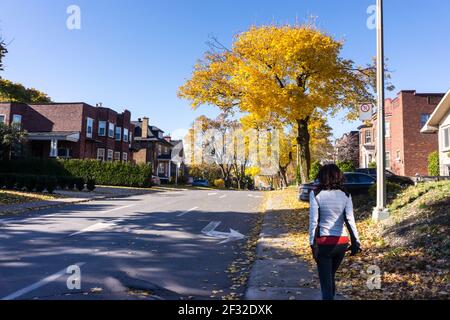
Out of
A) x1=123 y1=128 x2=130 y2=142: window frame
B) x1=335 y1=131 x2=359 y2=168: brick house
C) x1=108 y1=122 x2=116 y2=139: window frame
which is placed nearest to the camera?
x1=108 y1=122 x2=116 y2=139: window frame

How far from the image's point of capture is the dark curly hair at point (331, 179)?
460 centimetres

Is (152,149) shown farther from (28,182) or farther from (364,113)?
(364,113)

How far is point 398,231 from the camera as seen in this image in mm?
8578

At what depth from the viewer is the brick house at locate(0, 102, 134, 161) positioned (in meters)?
42.4

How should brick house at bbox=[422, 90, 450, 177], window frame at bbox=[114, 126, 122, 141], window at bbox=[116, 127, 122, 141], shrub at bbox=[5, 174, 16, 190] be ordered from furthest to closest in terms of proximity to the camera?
window at bbox=[116, 127, 122, 141] → window frame at bbox=[114, 126, 122, 141] → brick house at bbox=[422, 90, 450, 177] → shrub at bbox=[5, 174, 16, 190]

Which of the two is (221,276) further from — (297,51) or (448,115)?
(448,115)

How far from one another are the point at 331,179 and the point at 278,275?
104 inches

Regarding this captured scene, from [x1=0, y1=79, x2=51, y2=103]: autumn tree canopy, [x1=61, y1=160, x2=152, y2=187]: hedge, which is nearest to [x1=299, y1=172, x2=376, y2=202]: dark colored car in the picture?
[x1=61, y1=160, x2=152, y2=187]: hedge

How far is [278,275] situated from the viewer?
6.62 metres

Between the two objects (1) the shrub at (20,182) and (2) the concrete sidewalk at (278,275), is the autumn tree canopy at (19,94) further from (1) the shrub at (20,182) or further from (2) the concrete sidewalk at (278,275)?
(2) the concrete sidewalk at (278,275)

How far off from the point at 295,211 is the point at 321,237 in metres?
12.1

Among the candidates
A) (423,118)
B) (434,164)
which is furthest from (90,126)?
(434,164)

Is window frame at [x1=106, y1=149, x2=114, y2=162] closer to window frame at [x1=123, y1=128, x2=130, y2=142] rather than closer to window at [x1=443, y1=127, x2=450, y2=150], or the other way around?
window frame at [x1=123, y1=128, x2=130, y2=142]
